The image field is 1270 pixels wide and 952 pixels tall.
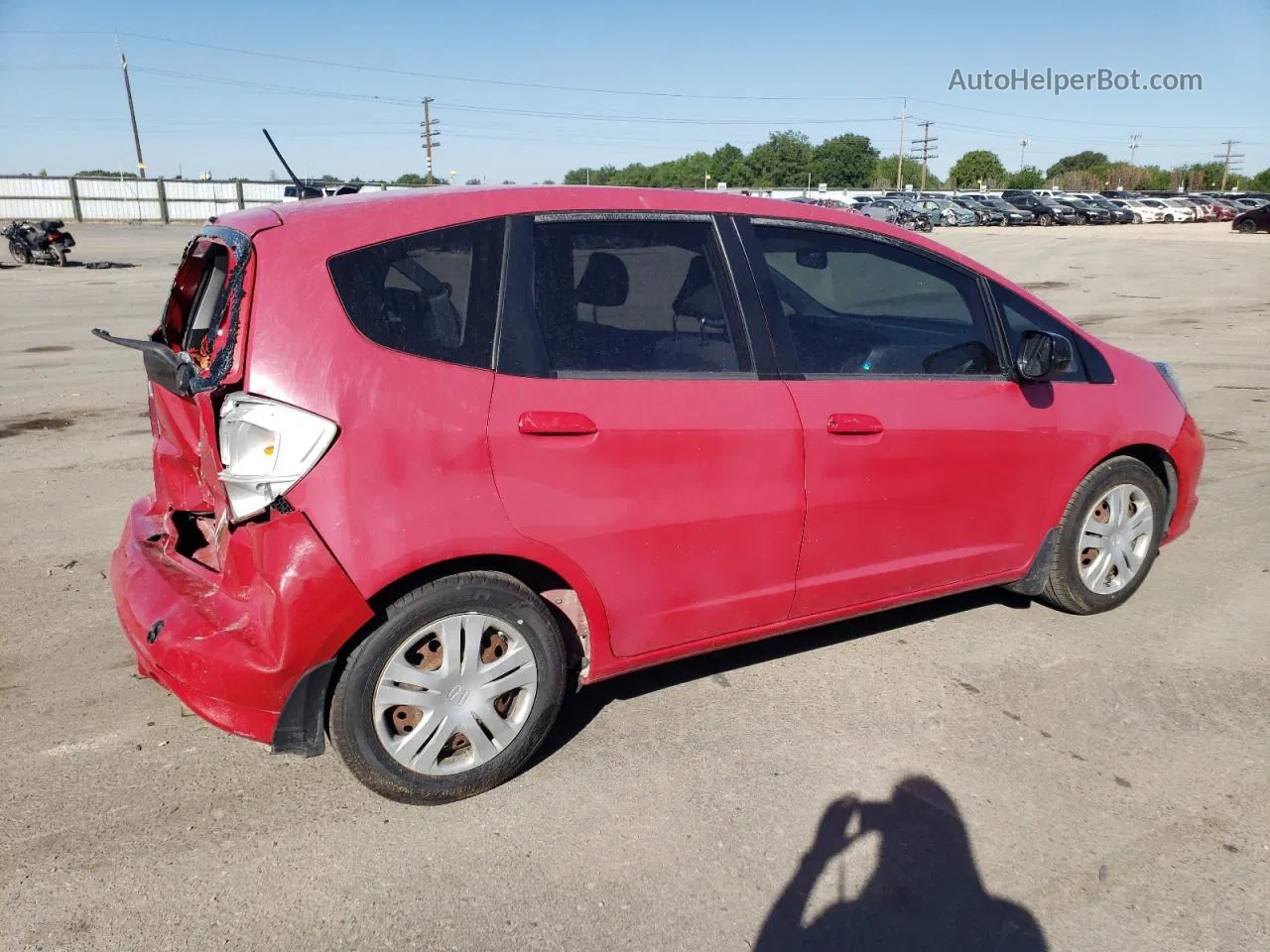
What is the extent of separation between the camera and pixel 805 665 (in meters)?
4.07

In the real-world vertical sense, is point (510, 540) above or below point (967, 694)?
above

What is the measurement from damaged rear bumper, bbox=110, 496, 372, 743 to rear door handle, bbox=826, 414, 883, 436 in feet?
5.49

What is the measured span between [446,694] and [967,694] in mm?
2013

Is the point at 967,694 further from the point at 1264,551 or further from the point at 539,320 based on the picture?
the point at 1264,551

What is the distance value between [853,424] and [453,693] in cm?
163

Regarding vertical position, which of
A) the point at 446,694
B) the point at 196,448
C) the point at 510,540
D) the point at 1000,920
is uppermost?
the point at 196,448

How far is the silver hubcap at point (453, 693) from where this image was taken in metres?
2.96

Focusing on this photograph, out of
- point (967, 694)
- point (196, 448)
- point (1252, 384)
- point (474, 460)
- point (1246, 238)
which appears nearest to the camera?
point (474, 460)

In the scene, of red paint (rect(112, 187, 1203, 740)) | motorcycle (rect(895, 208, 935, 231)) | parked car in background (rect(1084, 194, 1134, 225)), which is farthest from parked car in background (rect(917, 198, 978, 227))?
red paint (rect(112, 187, 1203, 740))

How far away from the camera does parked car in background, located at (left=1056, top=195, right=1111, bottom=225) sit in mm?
55031

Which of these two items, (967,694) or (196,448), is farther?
(967,694)

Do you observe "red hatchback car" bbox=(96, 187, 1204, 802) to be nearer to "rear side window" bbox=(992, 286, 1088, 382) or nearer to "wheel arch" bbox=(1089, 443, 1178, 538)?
"rear side window" bbox=(992, 286, 1088, 382)

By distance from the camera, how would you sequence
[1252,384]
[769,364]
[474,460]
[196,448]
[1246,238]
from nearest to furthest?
[474,460] → [196,448] → [769,364] → [1252,384] → [1246,238]

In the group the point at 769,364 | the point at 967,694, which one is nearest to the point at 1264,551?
the point at 967,694
